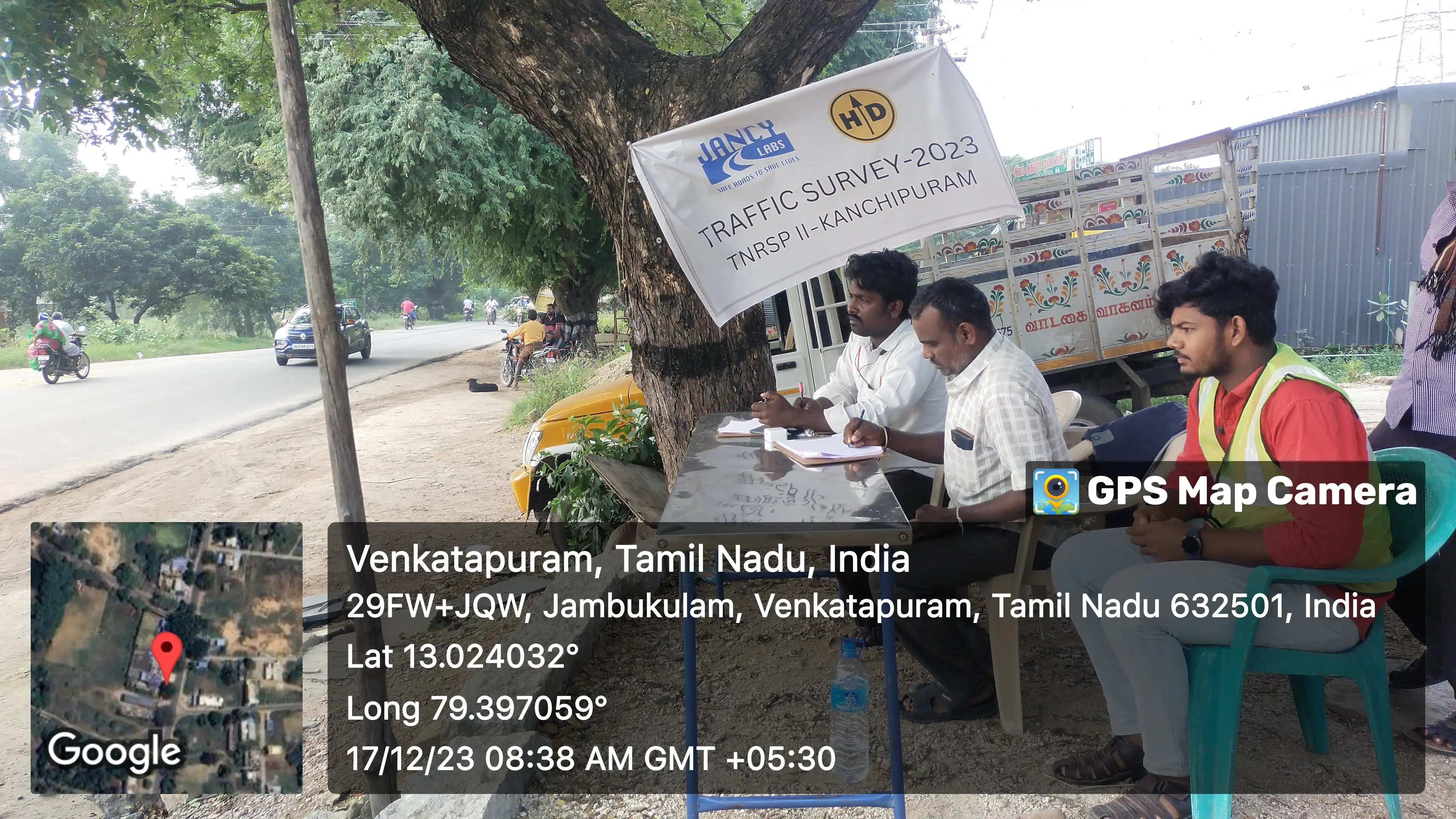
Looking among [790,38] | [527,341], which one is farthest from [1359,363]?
[527,341]

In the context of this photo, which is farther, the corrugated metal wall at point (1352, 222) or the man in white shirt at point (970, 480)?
the corrugated metal wall at point (1352, 222)

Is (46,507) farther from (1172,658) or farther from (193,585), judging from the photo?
(1172,658)

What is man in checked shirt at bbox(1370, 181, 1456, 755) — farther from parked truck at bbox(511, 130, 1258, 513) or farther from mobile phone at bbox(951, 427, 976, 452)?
parked truck at bbox(511, 130, 1258, 513)

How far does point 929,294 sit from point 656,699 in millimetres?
1685

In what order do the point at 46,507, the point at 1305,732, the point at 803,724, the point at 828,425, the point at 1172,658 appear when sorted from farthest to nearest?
the point at 46,507
the point at 828,425
the point at 803,724
the point at 1305,732
the point at 1172,658

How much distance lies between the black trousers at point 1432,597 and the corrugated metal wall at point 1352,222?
10.7 meters

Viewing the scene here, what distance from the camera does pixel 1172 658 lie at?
2.24 m

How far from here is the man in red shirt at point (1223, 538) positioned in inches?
81.7

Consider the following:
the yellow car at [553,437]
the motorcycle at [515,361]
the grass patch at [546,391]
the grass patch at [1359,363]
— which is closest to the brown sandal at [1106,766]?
the yellow car at [553,437]

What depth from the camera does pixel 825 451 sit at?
3020mm

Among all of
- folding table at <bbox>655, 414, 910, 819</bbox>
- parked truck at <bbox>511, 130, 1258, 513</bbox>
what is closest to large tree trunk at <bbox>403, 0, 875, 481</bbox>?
folding table at <bbox>655, 414, 910, 819</bbox>

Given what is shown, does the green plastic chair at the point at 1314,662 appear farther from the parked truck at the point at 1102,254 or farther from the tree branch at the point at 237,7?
the tree branch at the point at 237,7

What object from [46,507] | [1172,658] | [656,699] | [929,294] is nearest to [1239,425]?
[1172,658]

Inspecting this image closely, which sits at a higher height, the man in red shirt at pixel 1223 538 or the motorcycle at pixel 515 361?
the man in red shirt at pixel 1223 538
